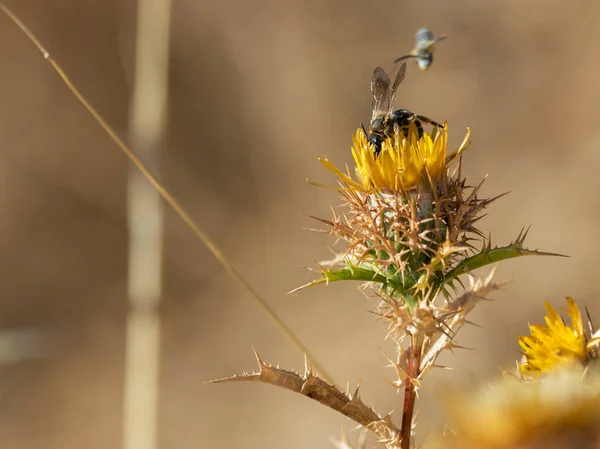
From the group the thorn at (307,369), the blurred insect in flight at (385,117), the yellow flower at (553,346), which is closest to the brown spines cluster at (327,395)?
the thorn at (307,369)

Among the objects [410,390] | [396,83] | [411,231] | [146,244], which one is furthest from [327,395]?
[146,244]

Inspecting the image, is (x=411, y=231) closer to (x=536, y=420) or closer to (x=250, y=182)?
(x=536, y=420)

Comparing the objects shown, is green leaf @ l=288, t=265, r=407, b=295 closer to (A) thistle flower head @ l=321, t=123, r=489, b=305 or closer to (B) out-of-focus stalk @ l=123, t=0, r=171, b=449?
(A) thistle flower head @ l=321, t=123, r=489, b=305

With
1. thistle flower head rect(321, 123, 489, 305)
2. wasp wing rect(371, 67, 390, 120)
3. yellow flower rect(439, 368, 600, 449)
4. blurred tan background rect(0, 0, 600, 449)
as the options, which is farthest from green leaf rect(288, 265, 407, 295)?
blurred tan background rect(0, 0, 600, 449)

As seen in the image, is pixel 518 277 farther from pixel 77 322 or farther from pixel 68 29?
pixel 68 29

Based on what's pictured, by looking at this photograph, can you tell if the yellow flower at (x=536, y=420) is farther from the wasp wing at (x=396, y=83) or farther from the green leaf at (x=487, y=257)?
the wasp wing at (x=396, y=83)

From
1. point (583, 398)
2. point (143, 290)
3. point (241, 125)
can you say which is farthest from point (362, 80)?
point (583, 398)

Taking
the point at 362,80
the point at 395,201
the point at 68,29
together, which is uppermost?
the point at 68,29
